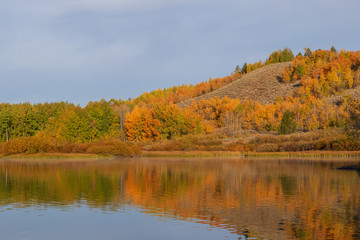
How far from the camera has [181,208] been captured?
945 inches

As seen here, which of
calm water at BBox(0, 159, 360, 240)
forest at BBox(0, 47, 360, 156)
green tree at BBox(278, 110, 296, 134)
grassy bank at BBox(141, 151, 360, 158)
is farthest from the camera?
green tree at BBox(278, 110, 296, 134)

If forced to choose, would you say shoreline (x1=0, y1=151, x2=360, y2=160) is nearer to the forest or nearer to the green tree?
the forest

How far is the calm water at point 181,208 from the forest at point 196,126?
62.7 ft

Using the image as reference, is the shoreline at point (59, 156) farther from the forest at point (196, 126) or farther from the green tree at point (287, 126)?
the green tree at point (287, 126)

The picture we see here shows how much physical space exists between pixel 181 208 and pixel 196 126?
79169 mm

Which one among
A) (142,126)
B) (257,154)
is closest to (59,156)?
(142,126)

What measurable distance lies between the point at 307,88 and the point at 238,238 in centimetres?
13232

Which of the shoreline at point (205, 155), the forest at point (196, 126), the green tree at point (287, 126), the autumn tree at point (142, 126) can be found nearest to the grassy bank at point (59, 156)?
the shoreline at point (205, 155)

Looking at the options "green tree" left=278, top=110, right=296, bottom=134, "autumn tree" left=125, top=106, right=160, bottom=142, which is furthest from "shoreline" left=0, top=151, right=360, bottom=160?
"green tree" left=278, top=110, right=296, bottom=134

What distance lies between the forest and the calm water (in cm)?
1910

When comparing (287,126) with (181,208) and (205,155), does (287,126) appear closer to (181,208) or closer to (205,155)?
(205,155)

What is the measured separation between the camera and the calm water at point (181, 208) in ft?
60.6

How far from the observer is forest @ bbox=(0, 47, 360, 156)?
7575 centimetres

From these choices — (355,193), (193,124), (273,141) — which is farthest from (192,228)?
(193,124)
